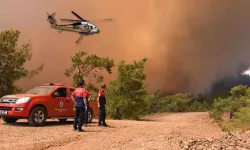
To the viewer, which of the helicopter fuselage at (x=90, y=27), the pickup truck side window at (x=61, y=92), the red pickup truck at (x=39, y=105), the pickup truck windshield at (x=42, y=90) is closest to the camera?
the red pickup truck at (x=39, y=105)

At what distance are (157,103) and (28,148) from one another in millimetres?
95927

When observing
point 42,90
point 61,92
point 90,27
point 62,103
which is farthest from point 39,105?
point 90,27

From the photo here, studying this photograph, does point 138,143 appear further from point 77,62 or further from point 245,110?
point 77,62

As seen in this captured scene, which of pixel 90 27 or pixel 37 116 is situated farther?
pixel 90 27

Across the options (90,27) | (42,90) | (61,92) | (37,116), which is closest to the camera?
(37,116)

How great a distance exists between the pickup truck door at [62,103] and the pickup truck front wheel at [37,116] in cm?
74

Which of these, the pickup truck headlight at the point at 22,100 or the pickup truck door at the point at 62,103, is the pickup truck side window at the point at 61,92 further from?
the pickup truck headlight at the point at 22,100

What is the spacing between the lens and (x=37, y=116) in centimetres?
1594

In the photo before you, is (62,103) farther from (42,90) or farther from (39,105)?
(39,105)

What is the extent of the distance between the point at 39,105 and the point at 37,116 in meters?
0.49

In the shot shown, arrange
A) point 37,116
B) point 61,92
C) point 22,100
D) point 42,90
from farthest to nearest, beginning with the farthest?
point 61,92 < point 42,90 < point 37,116 < point 22,100

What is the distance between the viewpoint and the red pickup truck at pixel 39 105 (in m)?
15.5

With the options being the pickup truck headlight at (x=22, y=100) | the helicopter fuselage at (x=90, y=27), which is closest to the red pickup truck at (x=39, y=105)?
the pickup truck headlight at (x=22, y=100)

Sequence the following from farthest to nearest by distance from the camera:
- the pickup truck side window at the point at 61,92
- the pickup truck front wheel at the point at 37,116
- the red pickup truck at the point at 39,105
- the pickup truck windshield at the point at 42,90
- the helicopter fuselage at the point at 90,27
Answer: the helicopter fuselage at the point at 90,27 < the pickup truck side window at the point at 61,92 < the pickup truck windshield at the point at 42,90 < the pickup truck front wheel at the point at 37,116 < the red pickup truck at the point at 39,105
